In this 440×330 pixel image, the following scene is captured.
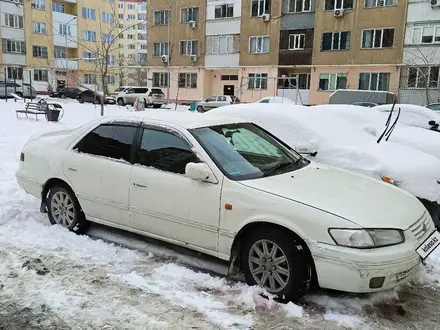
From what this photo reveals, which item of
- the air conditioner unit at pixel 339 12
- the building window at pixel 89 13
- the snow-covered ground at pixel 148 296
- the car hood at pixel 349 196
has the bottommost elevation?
the snow-covered ground at pixel 148 296

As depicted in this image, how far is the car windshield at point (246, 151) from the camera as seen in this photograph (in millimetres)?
4109

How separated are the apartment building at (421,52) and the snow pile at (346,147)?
26401 millimetres

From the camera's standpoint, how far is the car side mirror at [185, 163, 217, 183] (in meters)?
3.94

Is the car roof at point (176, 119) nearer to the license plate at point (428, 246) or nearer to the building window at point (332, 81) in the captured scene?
the license plate at point (428, 246)

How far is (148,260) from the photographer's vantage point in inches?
174

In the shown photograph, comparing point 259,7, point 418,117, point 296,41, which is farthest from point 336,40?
point 418,117

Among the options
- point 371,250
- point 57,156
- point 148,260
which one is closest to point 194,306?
point 148,260

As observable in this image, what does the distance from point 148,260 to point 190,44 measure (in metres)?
39.5

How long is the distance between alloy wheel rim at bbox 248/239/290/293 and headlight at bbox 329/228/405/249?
473 millimetres

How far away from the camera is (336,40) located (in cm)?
3416

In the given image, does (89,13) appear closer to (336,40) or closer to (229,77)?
(229,77)

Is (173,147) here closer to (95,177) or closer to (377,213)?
(95,177)

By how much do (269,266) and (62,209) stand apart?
271cm

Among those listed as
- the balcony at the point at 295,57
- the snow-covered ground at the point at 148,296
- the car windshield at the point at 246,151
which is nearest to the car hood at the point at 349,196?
the car windshield at the point at 246,151
